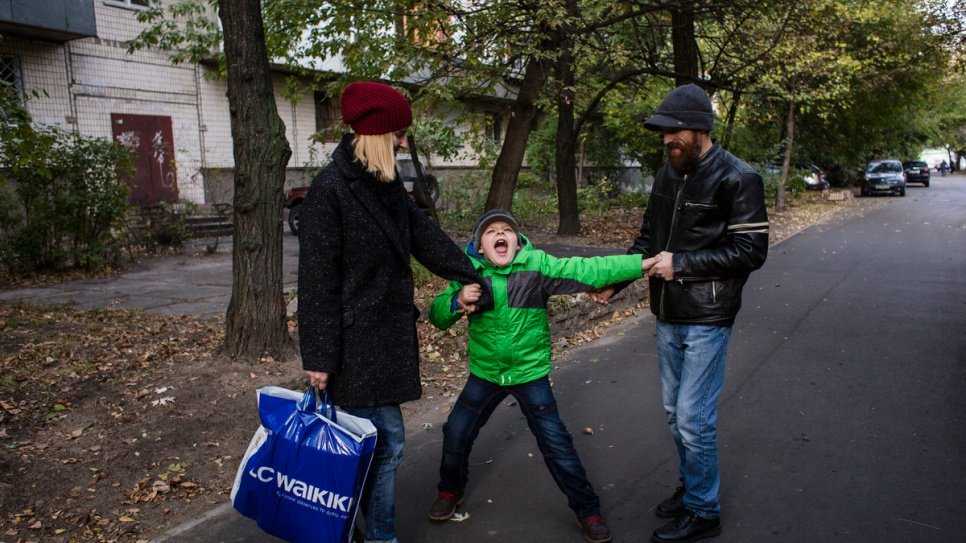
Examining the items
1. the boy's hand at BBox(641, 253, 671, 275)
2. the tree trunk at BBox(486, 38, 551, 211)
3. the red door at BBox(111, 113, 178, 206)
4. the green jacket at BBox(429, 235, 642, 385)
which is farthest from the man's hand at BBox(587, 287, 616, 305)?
the red door at BBox(111, 113, 178, 206)

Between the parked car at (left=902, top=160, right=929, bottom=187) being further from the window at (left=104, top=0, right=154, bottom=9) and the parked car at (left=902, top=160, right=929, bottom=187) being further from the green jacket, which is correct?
the green jacket

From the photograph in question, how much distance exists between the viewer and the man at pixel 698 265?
3.39 m

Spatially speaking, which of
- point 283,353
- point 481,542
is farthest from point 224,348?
point 481,542

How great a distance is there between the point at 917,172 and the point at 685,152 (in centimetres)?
5030

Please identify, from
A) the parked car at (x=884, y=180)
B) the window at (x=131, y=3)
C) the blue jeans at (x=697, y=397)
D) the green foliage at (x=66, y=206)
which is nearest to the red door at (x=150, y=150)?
the window at (x=131, y=3)

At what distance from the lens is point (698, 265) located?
341 centimetres

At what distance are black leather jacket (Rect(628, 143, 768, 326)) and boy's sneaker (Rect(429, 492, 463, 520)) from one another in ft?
4.83

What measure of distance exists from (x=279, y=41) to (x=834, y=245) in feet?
40.3

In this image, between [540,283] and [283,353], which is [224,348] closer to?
[283,353]

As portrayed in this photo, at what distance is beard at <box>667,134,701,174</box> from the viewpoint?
11.3 feet

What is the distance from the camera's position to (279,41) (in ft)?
34.1

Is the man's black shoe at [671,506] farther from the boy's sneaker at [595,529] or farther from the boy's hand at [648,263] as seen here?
the boy's hand at [648,263]

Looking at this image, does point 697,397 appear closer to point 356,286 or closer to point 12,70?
point 356,286

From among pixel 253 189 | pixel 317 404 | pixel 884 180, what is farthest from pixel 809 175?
pixel 317 404
